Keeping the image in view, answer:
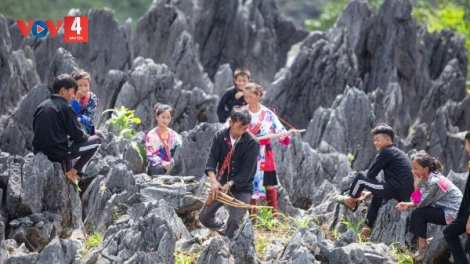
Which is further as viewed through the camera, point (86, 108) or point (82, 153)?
point (86, 108)

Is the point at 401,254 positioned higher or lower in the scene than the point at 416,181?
lower

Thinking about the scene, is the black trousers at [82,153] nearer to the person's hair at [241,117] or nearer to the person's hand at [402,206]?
the person's hair at [241,117]

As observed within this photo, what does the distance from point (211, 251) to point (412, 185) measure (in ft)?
12.0

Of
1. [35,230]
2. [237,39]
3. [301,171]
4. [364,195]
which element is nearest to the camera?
[35,230]

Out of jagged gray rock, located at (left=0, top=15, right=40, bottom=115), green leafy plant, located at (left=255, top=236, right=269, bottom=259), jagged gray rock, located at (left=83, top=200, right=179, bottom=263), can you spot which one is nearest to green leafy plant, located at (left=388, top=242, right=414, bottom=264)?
green leafy plant, located at (left=255, top=236, right=269, bottom=259)

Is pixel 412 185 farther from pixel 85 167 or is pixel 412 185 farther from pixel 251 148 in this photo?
pixel 85 167

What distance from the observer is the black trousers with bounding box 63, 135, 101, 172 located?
15.1 metres

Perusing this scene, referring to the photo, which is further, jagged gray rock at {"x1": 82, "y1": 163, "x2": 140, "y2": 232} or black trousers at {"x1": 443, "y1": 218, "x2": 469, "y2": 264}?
jagged gray rock at {"x1": 82, "y1": 163, "x2": 140, "y2": 232}

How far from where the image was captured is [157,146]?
61.1 feet

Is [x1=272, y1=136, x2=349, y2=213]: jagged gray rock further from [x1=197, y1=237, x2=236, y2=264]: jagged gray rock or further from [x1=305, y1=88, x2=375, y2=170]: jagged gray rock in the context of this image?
[x1=197, y1=237, x2=236, y2=264]: jagged gray rock

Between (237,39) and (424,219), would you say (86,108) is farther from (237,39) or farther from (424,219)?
(237,39)

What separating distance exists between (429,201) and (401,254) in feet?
3.06

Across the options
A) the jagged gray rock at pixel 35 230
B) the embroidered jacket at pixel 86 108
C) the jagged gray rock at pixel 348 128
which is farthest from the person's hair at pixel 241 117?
the jagged gray rock at pixel 348 128

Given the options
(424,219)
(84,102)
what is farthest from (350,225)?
(84,102)
